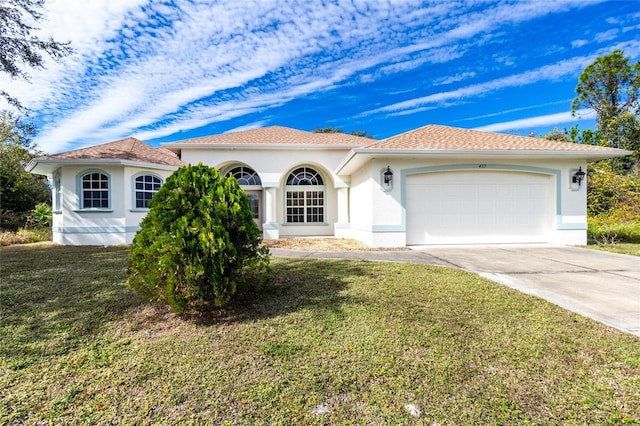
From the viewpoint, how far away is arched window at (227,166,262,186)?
14.6m

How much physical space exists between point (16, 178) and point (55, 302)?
17940mm

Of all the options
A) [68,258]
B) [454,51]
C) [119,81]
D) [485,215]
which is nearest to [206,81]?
[119,81]

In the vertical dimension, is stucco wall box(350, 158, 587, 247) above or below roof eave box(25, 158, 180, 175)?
below

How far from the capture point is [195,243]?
3691mm

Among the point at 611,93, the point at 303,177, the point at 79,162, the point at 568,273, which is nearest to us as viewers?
the point at 568,273

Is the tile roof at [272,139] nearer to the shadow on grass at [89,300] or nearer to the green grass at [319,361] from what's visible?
the shadow on grass at [89,300]

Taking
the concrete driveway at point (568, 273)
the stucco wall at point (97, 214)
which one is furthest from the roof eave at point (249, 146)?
the concrete driveway at point (568, 273)

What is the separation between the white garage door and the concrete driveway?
635 mm

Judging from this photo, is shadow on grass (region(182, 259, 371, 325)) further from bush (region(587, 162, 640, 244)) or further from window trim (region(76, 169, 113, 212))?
bush (region(587, 162, 640, 244))

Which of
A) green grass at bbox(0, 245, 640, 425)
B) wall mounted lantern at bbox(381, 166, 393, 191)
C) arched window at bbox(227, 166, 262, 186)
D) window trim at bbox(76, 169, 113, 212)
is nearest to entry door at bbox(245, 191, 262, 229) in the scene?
arched window at bbox(227, 166, 262, 186)

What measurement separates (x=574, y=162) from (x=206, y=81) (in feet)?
46.9

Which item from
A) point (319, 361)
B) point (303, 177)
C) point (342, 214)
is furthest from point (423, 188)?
point (319, 361)

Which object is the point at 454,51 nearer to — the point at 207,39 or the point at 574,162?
the point at 574,162

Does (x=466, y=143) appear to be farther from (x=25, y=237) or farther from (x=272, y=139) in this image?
(x=25, y=237)
